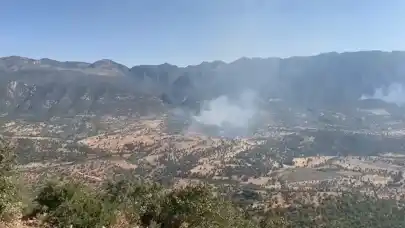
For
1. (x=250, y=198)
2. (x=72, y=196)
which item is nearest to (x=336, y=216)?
(x=250, y=198)

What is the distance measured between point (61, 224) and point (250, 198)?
124164 millimetres

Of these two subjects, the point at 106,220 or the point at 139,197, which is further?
the point at 139,197

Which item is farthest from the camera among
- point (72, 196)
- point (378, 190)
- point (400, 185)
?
point (400, 185)

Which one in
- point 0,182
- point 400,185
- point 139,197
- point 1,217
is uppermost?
point 0,182

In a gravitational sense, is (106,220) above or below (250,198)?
above

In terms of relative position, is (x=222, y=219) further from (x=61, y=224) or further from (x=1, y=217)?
(x=1, y=217)

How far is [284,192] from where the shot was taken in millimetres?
153375

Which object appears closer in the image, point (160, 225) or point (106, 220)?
point (106, 220)

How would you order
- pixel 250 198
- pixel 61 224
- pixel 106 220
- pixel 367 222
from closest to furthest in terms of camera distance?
pixel 61 224
pixel 106 220
pixel 367 222
pixel 250 198

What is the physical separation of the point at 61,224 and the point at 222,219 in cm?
1376

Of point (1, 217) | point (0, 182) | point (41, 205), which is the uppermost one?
point (0, 182)

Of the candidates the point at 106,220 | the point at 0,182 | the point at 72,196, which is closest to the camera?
the point at 0,182

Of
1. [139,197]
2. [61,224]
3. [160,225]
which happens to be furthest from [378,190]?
[61,224]

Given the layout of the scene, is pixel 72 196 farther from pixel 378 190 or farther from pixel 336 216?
pixel 378 190
